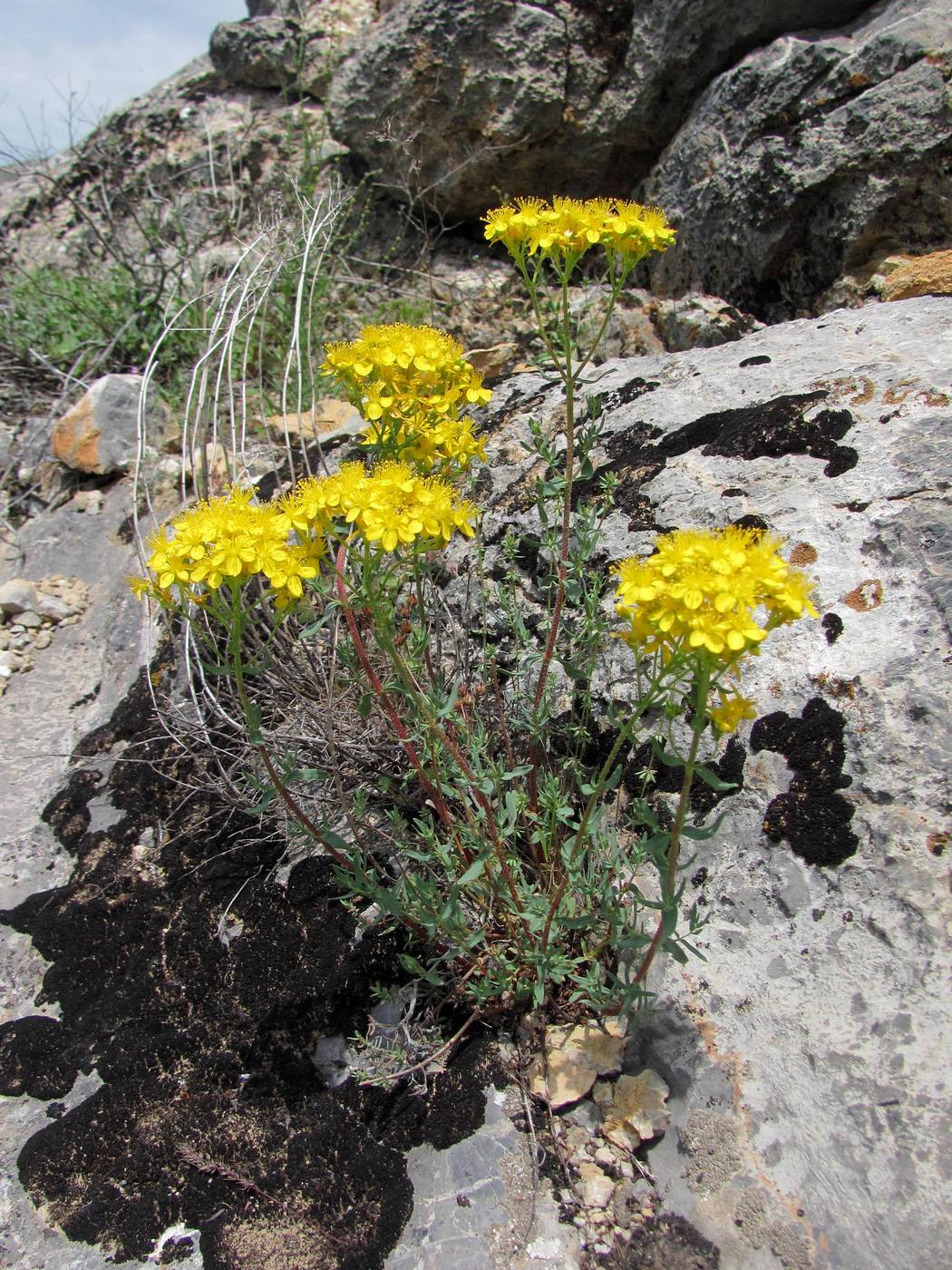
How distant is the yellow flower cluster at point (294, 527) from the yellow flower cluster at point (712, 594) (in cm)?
48

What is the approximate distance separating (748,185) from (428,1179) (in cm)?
405

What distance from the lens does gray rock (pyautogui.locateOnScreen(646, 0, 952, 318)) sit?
336 centimetres

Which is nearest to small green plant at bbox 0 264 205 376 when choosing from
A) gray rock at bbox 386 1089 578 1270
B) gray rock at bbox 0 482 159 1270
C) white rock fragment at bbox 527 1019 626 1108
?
gray rock at bbox 0 482 159 1270

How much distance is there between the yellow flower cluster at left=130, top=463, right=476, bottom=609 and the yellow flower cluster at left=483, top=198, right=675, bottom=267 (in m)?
0.74

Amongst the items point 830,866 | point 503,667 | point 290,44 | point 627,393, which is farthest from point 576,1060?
point 290,44

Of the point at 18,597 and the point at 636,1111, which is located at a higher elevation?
the point at 18,597

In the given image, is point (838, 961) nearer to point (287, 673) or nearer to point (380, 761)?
point (380, 761)

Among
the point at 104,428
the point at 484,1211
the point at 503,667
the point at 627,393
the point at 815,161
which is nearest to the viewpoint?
the point at 484,1211

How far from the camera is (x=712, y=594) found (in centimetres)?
147

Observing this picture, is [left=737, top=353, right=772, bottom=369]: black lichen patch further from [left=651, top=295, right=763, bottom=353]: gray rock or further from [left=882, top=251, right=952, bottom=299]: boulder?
[left=882, top=251, right=952, bottom=299]: boulder

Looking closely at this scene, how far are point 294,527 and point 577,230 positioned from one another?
3.36ft

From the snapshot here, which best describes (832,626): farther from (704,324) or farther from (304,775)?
(704,324)

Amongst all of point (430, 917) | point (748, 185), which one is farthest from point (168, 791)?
point (748, 185)

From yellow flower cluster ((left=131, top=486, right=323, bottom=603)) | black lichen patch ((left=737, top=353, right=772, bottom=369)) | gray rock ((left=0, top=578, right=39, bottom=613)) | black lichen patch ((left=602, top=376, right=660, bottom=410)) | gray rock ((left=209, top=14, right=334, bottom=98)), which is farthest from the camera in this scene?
gray rock ((left=209, top=14, right=334, bottom=98))
